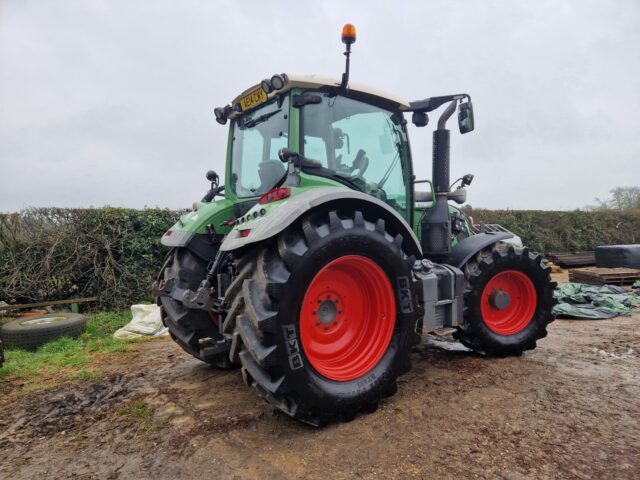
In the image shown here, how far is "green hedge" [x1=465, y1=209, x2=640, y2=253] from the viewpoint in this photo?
45.3 ft

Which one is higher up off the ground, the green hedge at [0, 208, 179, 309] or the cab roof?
the cab roof

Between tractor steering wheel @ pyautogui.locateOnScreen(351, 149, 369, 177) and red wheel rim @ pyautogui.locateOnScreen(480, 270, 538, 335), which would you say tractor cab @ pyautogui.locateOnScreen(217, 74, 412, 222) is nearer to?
tractor steering wheel @ pyautogui.locateOnScreen(351, 149, 369, 177)

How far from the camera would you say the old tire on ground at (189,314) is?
10.8ft

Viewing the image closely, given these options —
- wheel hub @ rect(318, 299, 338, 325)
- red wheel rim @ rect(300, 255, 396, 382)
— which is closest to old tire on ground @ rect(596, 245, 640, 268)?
red wheel rim @ rect(300, 255, 396, 382)

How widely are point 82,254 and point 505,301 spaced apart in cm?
627

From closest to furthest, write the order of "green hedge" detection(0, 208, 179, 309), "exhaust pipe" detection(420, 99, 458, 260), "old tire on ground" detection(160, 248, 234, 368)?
1. "old tire on ground" detection(160, 248, 234, 368)
2. "exhaust pipe" detection(420, 99, 458, 260)
3. "green hedge" detection(0, 208, 179, 309)

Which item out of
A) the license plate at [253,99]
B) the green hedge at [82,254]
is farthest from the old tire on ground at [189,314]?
the green hedge at [82,254]

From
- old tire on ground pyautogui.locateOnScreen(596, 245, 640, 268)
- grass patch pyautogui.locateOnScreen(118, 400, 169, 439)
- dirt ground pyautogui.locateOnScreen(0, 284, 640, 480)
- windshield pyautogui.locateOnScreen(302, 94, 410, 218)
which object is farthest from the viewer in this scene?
old tire on ground pyautogui.locateOnScreen(596, 245, 640, 268)

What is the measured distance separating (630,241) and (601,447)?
17616 mm

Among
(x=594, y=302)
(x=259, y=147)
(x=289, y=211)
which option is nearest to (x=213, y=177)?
(x=259, y=147)

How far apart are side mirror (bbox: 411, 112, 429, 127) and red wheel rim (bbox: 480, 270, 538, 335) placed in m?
1.65

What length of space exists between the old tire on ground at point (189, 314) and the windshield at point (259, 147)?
80 centimetres

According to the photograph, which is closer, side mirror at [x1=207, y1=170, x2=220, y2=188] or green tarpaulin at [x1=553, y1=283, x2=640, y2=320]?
side mirror at [x1=207, y1=170, x2=220, y2=188]

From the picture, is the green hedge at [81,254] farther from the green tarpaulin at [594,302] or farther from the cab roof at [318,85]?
the green tarpaulin at [594,302]
